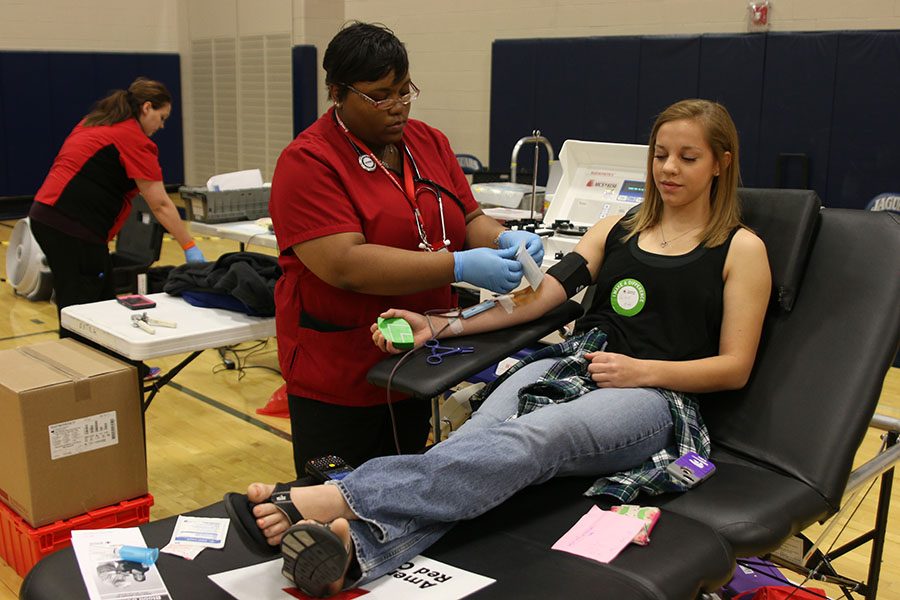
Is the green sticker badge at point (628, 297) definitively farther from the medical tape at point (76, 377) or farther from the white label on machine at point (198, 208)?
the white label on machine at point (198, 208)

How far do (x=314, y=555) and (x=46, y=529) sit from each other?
1258 mm

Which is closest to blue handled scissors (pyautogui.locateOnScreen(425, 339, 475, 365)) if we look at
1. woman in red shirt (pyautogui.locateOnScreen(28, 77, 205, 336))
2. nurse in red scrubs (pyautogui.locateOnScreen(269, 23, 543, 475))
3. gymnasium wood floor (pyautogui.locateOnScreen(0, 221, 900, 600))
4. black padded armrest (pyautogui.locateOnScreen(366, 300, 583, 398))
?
black padded armrest (pyautogui.locateOnScreen(366, 300, 583, 398))

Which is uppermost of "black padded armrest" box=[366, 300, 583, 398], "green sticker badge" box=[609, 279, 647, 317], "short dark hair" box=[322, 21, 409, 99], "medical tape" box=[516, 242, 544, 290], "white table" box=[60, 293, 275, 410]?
"short dark hair" box=[322, 21, 409, 99]

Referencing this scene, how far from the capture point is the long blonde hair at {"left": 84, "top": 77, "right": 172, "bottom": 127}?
11.4 feet

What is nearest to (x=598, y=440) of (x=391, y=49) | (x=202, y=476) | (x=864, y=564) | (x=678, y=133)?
(x=678, y=133)

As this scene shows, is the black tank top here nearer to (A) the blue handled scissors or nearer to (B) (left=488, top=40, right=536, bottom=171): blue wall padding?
(A) the blue handled scissors

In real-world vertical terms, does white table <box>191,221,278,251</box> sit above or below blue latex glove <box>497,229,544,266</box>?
below

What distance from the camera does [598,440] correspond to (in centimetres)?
159

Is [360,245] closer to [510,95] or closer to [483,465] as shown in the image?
[483,465]

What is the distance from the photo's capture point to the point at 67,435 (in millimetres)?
2201

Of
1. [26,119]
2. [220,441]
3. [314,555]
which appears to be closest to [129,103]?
[220,441]

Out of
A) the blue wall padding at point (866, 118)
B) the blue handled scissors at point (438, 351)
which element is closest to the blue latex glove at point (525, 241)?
the blue handled scissors at point (438, 351)

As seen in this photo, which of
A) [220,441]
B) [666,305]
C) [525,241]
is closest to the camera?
[666,305]

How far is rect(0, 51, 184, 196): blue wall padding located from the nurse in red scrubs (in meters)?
7.36
